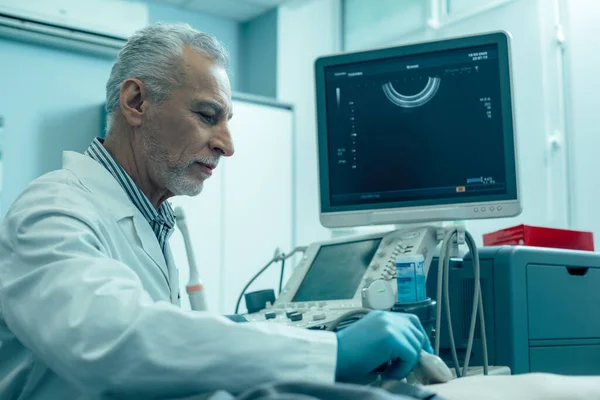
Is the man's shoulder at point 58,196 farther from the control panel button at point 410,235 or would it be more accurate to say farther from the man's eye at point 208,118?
the control panel button at point 410,235

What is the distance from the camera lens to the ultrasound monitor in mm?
1350

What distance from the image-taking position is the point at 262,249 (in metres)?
3.28

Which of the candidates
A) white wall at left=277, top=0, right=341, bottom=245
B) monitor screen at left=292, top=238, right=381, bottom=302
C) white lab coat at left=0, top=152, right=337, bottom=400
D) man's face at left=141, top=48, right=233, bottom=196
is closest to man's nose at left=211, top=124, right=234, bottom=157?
man's face at left=141, top=48, right=233, bottom=196

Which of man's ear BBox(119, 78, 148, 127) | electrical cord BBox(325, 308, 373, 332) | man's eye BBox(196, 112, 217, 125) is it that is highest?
man's ear BBox(119, 78, 148, 127)

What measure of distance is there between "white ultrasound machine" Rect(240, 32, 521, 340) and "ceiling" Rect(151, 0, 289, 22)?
231 centimetres

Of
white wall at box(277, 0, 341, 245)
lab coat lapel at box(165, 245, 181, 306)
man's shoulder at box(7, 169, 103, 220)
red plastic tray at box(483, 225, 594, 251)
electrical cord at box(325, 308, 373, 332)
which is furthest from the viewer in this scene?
white wall at box(277, 0, 341, 245)

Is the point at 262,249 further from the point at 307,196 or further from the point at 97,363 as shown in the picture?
the point at 97,363

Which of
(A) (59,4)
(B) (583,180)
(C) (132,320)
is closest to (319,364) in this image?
(C) (132,320)

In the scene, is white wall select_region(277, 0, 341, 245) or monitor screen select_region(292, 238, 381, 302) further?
white wall select_region(277, 0, 341, 245)

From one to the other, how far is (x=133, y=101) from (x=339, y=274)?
1.72ft

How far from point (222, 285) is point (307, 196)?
0.77m

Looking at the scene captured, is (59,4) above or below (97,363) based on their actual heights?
above

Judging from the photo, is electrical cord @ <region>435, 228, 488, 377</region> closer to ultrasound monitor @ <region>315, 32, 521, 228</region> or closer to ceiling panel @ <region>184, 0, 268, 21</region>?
ultrasound monitor @ <region>315, 32, 521, 228</region>

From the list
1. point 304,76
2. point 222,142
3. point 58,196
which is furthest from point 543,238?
point 304,76
